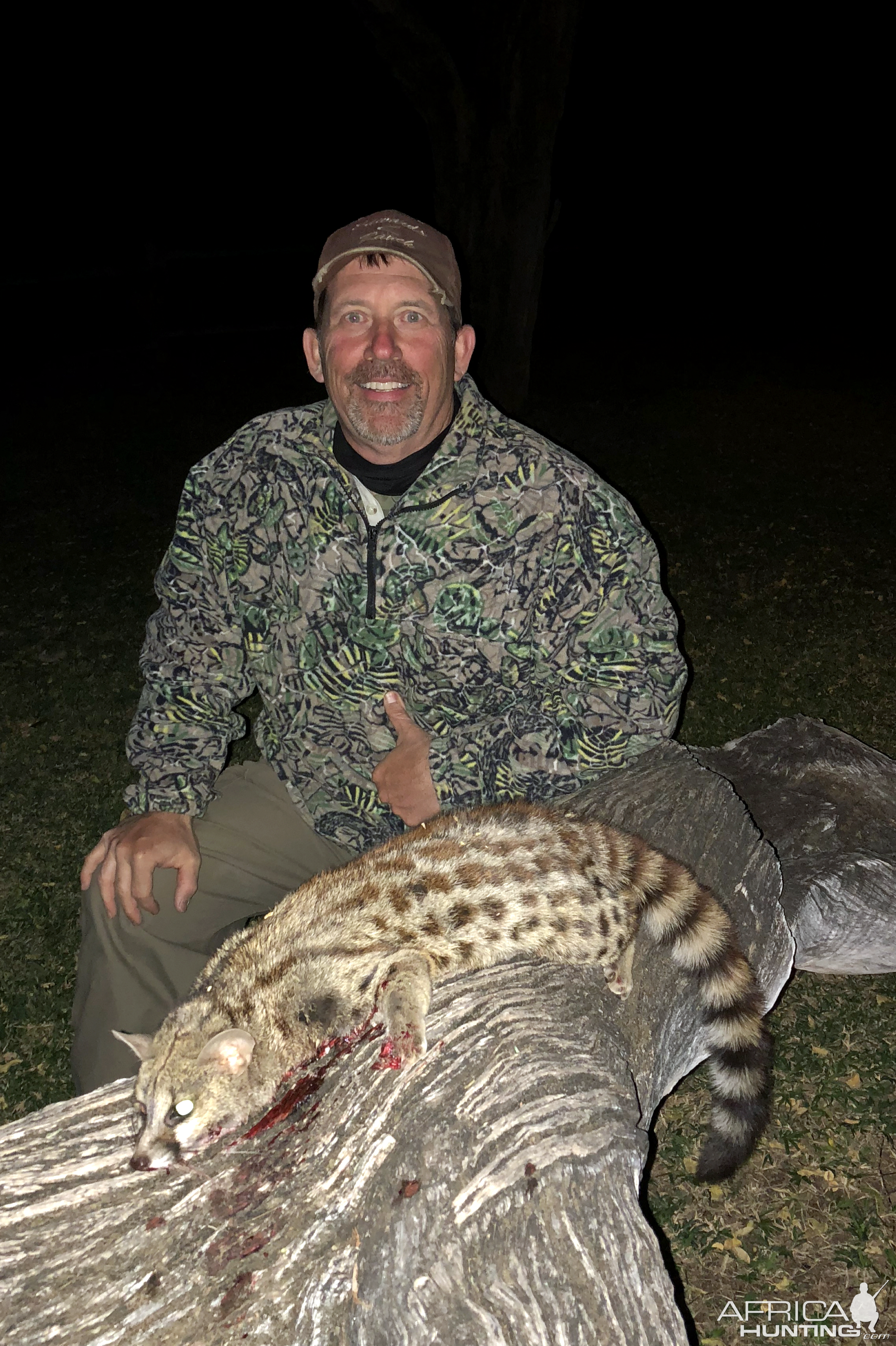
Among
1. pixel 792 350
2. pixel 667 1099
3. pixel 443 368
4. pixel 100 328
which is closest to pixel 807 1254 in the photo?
pixel 667 1099

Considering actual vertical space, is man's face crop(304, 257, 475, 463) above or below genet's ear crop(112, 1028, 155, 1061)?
above

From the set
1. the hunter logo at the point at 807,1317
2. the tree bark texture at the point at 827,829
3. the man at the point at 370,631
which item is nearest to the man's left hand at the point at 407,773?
the man at the point at 370,631

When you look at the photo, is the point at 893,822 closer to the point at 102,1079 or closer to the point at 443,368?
the point at 443,368

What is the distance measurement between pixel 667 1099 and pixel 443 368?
259 centimetres

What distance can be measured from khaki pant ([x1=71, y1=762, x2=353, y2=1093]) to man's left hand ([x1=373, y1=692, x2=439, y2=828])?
1.08 ft

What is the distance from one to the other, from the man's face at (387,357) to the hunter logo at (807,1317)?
8.71 feet

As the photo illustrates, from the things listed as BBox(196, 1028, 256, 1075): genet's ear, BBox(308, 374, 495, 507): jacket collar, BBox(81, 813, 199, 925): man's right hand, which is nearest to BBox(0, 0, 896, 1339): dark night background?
BBox(81, 813, 199, 925): man's right hand

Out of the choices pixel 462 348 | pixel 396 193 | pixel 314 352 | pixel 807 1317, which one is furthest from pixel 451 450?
pixel 396 193

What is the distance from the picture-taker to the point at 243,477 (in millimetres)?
3270

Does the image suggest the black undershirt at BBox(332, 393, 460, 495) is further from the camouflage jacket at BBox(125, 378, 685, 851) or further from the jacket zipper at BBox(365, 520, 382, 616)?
the jacket zipper at BBox(365, 520, 382, 616)

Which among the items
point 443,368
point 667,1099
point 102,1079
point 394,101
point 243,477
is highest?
point 394,101

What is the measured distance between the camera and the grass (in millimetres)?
3307

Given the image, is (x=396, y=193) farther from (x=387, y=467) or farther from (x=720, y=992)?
(x=720, y=992)

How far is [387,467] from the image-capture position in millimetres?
3242
